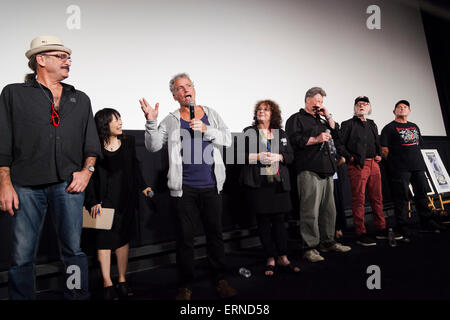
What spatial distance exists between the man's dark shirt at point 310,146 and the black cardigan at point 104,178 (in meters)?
1.38

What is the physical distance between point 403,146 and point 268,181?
1.99 m

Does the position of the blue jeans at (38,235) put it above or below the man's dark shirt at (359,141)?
below

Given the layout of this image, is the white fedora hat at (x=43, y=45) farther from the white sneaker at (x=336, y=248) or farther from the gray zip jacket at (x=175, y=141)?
the white sneaker at (x=336, y=248)

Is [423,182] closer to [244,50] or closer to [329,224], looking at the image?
[329,224]

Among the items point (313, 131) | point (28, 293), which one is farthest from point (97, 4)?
point (28, 293)

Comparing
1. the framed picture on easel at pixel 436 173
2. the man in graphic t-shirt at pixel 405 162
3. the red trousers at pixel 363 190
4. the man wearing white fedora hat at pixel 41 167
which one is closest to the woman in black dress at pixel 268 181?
the red trousers at pixel 363 190

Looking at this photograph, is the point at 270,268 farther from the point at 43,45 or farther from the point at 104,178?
the point at 43,45

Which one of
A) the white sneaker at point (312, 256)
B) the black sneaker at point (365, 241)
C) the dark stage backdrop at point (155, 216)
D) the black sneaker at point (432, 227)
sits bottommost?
the white sneaker at point (312, 256)

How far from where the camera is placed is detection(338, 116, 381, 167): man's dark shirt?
2.85 meters

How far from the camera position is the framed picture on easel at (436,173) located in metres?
4.10

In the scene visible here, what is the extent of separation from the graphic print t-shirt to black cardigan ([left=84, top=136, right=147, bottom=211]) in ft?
9.38

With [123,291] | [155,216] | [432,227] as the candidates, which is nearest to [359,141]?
[432,227]

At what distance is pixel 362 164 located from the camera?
112 inches

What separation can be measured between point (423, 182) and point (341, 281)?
210 centimetres
